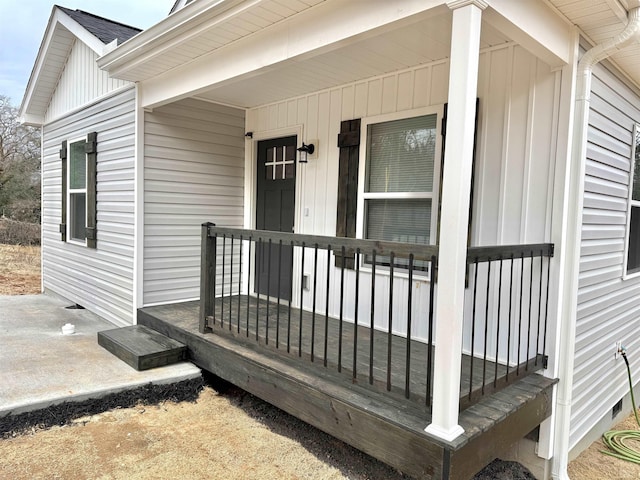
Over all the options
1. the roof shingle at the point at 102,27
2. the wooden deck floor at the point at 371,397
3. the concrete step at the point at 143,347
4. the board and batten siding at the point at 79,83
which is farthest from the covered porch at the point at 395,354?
the roof shingle at the point at 102,27

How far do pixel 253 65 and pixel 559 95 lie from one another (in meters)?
1.98

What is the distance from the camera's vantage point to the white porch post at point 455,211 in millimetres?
1990

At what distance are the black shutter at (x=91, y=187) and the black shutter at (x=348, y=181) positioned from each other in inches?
119

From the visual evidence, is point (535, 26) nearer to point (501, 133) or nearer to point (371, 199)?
point (501, 133)

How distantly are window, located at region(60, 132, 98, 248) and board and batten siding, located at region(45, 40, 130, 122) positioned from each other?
0.50 m

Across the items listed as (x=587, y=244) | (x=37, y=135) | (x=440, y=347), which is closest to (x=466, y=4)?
(x=440, y=347)

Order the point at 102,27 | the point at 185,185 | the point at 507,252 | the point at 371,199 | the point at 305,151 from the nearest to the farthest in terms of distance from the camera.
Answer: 1. the point at 507,252
2. the point at 371,199
3. the point at 305,151
4. the point at 185,185
5. the point at 102,27

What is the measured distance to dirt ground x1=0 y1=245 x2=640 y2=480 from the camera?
97.0 inches

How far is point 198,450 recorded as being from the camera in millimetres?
2707

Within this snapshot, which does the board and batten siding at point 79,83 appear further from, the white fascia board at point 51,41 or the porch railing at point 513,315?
the porch railing at point 513,315

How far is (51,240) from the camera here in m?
6.69

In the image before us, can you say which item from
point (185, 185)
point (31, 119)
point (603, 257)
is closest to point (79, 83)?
point (31, 119)

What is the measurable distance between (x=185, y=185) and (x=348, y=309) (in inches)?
85.7

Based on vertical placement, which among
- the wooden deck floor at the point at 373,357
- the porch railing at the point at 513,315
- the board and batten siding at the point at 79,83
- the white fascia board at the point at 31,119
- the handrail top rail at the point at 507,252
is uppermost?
the board and batten siding at the point at 79,83
